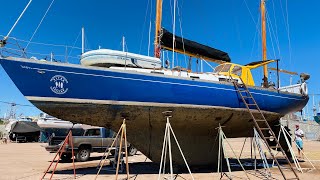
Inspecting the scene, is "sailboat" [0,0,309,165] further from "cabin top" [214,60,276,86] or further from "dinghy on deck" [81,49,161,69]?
"dinghy on deck" [81,49,161,69]

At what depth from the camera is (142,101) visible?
9.24 m

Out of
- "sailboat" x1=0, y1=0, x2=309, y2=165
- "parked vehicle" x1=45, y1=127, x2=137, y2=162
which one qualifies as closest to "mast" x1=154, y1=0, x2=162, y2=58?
"sailboat" x1=0, y1=0, x2=309, y2=165

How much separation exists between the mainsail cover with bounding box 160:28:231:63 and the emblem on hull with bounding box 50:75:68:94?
497 cm

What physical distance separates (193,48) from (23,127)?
28627 millimetres

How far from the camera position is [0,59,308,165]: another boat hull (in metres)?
8.45

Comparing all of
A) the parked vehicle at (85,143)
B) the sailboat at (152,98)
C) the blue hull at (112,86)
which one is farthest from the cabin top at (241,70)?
the parked vehicle at (85,143)

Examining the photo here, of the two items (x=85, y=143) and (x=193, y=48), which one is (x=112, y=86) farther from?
(x=85, y=143)

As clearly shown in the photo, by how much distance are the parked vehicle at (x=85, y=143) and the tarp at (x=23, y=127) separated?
69.5ft

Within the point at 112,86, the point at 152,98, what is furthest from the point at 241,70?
the point at 112,86

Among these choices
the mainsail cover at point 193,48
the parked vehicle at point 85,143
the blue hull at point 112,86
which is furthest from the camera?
the parked vehicle at point 85,143

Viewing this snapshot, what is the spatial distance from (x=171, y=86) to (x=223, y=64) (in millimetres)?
4423

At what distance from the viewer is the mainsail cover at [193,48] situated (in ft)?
40.3

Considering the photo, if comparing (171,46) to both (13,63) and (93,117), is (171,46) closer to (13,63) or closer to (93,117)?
(93,117)

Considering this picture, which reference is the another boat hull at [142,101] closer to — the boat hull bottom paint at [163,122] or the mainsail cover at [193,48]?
the boat hull bottom paint at [163,122]
